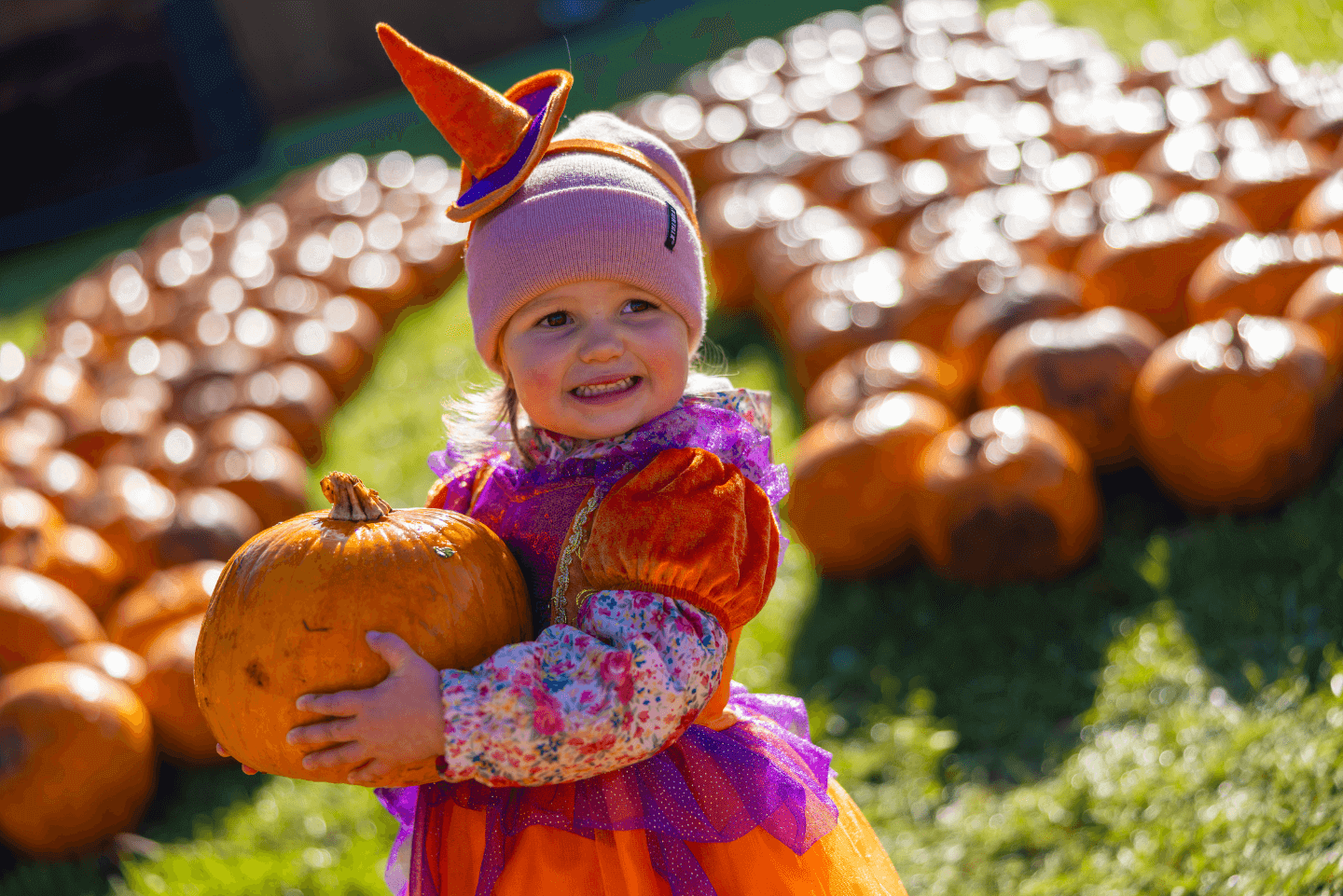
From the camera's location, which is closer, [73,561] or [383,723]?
[383,723]

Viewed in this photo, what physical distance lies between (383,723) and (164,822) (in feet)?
8.86

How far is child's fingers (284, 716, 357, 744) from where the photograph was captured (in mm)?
1574

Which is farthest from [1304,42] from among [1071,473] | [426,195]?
[426,195]

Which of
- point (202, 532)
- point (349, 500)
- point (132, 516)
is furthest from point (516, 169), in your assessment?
point (132, 516)

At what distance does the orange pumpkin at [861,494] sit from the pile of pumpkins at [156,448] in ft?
7.46

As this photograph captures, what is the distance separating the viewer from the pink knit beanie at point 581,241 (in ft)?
5.97

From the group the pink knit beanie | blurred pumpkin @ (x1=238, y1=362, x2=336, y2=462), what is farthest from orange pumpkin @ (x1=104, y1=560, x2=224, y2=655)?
the pink knit beanie

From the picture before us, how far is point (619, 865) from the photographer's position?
5.74 feet

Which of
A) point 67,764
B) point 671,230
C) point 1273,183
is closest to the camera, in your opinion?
point 671,230

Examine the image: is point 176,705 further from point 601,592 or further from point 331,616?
point 601,592

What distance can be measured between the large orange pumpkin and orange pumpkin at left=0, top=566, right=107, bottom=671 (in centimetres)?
270

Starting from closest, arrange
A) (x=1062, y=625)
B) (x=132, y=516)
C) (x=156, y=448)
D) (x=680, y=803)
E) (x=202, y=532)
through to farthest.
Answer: (x=680, y=803), (x=1062, y=625), (x=202, y=532), (x=132, y=516), (x=156, y=448)

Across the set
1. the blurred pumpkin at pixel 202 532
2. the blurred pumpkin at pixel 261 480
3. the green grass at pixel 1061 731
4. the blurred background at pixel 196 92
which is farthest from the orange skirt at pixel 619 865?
the blurred background at pixel 196 92

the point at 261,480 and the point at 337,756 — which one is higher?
the point at 337,756
